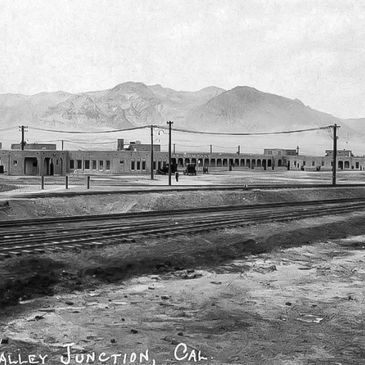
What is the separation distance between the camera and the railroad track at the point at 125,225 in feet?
64.2

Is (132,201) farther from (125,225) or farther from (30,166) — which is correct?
(30,166)

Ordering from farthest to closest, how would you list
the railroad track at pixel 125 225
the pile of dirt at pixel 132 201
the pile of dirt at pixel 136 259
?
the pile of dirt at pixel 132 201, the railroad track at pixel 125 225, the pile of dirt at pixel 136 259

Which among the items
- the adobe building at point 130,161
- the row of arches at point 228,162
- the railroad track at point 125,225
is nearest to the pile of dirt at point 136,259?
the railroad track at point 125,225

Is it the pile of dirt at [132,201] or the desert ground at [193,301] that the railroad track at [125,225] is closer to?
the desert ground at [193,301]

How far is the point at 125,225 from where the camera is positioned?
25.0m

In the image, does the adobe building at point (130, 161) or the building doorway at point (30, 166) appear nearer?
the building doorway at point (30, 166)

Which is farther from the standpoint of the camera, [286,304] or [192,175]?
[192,175]

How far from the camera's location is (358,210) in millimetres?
36781

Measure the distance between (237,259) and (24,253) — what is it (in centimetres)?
727

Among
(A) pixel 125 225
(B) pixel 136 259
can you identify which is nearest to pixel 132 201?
(A) pixel 125 225

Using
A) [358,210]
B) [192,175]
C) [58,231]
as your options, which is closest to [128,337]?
[58,231]

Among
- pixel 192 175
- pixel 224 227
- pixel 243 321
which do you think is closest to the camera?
pixel 243 321

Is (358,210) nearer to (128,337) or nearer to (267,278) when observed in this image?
(267,278)

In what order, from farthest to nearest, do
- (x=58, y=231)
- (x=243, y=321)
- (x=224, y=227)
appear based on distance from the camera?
1. (x=224, y=227)
2. (x=58, y=231)
3. (x=243, y=321)
